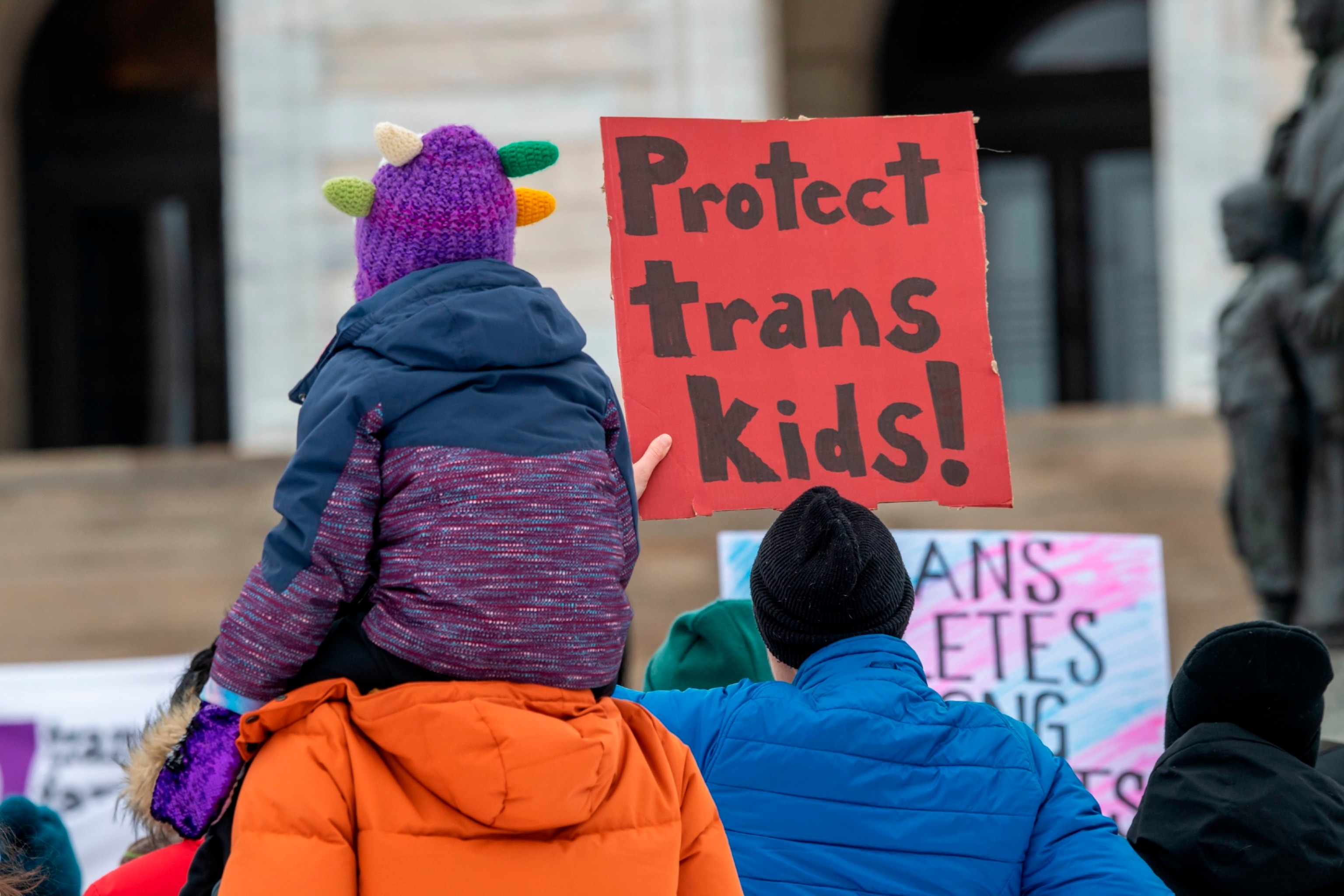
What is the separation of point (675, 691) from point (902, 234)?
924 millimetres

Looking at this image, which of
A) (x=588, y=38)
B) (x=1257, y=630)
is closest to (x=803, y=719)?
(x=1257, y=630)

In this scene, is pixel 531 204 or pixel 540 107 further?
pixel 540 107

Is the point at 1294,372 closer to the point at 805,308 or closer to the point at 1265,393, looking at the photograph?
the point at 1265,393

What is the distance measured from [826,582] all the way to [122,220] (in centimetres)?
1064

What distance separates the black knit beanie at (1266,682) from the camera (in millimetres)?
1703

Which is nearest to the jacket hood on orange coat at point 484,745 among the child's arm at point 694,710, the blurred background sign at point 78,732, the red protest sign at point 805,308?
the child's arm at point 694,710

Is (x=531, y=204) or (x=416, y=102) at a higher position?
(x=416, y=102)

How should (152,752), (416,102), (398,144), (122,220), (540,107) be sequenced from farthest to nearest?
(122,220) < (416,102) < (540,107) < (398,144) < (152,752)

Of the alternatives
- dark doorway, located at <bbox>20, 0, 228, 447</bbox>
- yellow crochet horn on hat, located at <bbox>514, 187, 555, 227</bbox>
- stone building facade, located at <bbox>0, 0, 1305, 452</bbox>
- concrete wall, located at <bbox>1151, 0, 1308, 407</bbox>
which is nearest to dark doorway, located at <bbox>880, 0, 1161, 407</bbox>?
stone building facade, located at <bbox>0, 0, 1305, 452</bbox>

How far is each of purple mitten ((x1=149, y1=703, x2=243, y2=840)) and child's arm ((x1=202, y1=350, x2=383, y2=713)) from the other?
2.5 inches

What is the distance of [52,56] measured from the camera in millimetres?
10859

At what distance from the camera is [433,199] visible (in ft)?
5.17

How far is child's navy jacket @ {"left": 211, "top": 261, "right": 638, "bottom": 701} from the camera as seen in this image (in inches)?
55.1

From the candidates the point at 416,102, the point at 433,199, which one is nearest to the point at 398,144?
the point at 433,199
